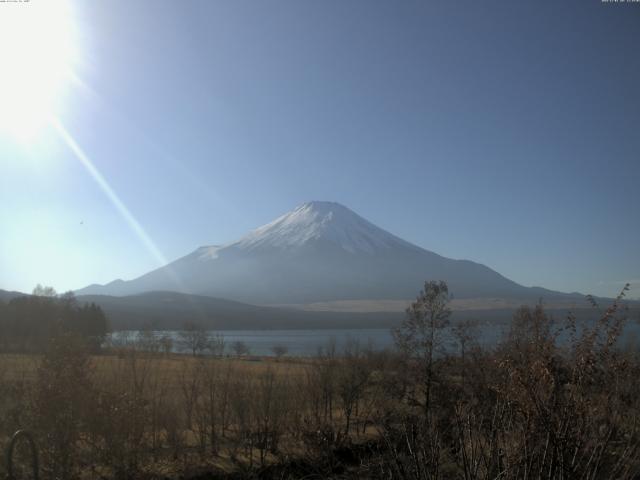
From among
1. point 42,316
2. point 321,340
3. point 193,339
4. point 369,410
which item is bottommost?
point 321,340

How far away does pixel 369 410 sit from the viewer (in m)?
A: 17.3

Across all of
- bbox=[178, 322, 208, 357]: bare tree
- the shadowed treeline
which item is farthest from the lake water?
the shadowed treeline

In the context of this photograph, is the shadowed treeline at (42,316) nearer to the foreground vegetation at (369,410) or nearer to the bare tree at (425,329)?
the foreground vegetation at (369,410)

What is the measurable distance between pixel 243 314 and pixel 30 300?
112 metres

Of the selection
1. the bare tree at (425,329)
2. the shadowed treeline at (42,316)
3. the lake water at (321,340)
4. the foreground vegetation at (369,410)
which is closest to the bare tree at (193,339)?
the lake water at (321,340)

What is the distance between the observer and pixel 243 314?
502ft

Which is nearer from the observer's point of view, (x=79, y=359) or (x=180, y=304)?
(x=79, y=359)

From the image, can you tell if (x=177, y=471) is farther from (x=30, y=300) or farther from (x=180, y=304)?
(x=180, y=304)

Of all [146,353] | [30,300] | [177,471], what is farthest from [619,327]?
[30,300]

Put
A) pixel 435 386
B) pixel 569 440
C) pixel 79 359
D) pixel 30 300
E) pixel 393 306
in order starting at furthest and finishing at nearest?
pixel 393 306, pixel 30 300, pixel 435 386, pixel 79 359, pixel 569 440

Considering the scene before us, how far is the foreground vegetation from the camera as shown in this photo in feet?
14.1

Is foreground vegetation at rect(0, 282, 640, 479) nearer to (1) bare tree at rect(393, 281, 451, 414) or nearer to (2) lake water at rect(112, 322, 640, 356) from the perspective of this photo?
(1) bare tree at rect(393, 281, 451, 414)

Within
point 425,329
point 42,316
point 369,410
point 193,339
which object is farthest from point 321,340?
point 369,410

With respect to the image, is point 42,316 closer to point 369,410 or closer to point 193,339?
point 193,339
